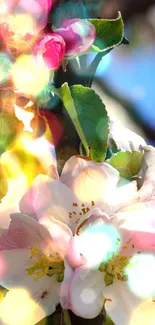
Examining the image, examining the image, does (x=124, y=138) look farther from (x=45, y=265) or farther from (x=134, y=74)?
(x=134, y=74)

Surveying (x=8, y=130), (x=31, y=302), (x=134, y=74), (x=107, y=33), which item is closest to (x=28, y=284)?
(x=31, y=302)

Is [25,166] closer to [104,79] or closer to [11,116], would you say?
[11,116]

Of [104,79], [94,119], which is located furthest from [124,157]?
[104,79]

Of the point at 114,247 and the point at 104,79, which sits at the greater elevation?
the point at 114,247

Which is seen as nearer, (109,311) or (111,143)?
(109,311)

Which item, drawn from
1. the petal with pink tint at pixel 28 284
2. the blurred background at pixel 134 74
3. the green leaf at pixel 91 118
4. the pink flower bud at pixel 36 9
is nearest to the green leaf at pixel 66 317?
the petal with pink tint at pixel 28 284

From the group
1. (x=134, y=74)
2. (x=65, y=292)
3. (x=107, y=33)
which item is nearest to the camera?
(x=65, y=292)
